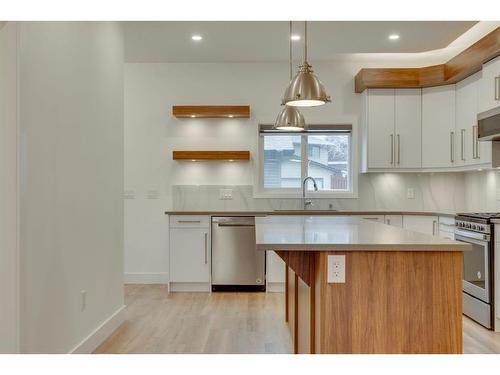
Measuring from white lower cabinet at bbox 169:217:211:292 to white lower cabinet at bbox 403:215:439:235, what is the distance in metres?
2.27

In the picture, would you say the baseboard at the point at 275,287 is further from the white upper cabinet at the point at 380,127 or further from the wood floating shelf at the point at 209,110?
the wood floating shelf at the point at 209,110

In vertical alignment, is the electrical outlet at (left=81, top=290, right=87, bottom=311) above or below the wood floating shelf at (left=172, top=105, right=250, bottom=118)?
below

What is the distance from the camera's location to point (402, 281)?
6.55 feet

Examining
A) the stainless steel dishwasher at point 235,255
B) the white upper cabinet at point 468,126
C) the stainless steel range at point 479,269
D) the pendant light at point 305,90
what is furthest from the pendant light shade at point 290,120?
the white upper cabinet at point 468,126

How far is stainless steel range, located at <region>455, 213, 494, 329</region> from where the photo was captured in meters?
3.79

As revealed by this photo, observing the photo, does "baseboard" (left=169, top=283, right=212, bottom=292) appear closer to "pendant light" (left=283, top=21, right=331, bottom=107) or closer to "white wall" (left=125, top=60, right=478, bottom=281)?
"white wall" (left=125, top=60, right=478, bottom=281)

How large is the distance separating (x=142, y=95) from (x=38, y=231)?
3675 millimetres

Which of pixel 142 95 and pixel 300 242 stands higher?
pixel 142 95

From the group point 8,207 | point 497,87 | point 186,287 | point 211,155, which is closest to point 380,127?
point 497,87

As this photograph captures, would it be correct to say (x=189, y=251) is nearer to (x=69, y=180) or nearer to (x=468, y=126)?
(x=69, y=180)

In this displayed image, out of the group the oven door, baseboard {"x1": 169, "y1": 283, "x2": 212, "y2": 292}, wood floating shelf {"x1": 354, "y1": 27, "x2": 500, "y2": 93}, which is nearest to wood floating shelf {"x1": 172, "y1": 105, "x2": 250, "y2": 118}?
wood floating shelf {"x1": 354, "y1": 27, "x2": 500, "y2": 93}

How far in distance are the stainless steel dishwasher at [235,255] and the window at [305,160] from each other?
89 cm
